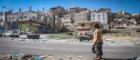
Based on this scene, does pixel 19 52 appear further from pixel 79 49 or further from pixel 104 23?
pixel 104 23

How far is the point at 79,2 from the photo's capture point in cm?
759

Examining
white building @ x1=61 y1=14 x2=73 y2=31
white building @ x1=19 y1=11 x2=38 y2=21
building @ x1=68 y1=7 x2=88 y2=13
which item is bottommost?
white building @ x1=61 y1=14 x2=73 y2=31

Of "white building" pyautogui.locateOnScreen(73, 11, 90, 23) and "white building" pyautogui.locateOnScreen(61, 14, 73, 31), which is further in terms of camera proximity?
"white building" pyautogui.locateOnScreen(61, 14, 73, 31)

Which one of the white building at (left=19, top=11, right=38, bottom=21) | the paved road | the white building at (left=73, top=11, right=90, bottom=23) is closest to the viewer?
the paved road

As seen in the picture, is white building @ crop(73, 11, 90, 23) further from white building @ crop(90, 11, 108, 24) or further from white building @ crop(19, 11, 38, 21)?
white building @ crop(19, 11, 38, 21)

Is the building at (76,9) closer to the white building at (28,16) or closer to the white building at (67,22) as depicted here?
the white building at (67,22)

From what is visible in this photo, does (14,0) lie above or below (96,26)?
above

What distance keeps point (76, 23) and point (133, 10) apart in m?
1.37

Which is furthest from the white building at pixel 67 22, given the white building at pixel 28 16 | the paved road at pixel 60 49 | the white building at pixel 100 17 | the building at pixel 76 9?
the white building at pixel 28 16

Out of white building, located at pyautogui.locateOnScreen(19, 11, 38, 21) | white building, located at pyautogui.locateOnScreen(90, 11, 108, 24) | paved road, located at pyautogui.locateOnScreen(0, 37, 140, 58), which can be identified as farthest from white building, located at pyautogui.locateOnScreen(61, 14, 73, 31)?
white building, located at pyautogui.locateOnScreen(19, 11, 38, 21)

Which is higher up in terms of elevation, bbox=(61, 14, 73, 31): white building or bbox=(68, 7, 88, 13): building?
bbox=(68, 7, 88, 13): building

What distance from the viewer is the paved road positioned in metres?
7.32

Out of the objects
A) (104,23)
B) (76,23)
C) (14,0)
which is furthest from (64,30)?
(14,0)

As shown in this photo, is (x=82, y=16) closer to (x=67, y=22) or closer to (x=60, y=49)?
(x=67, y=22)
